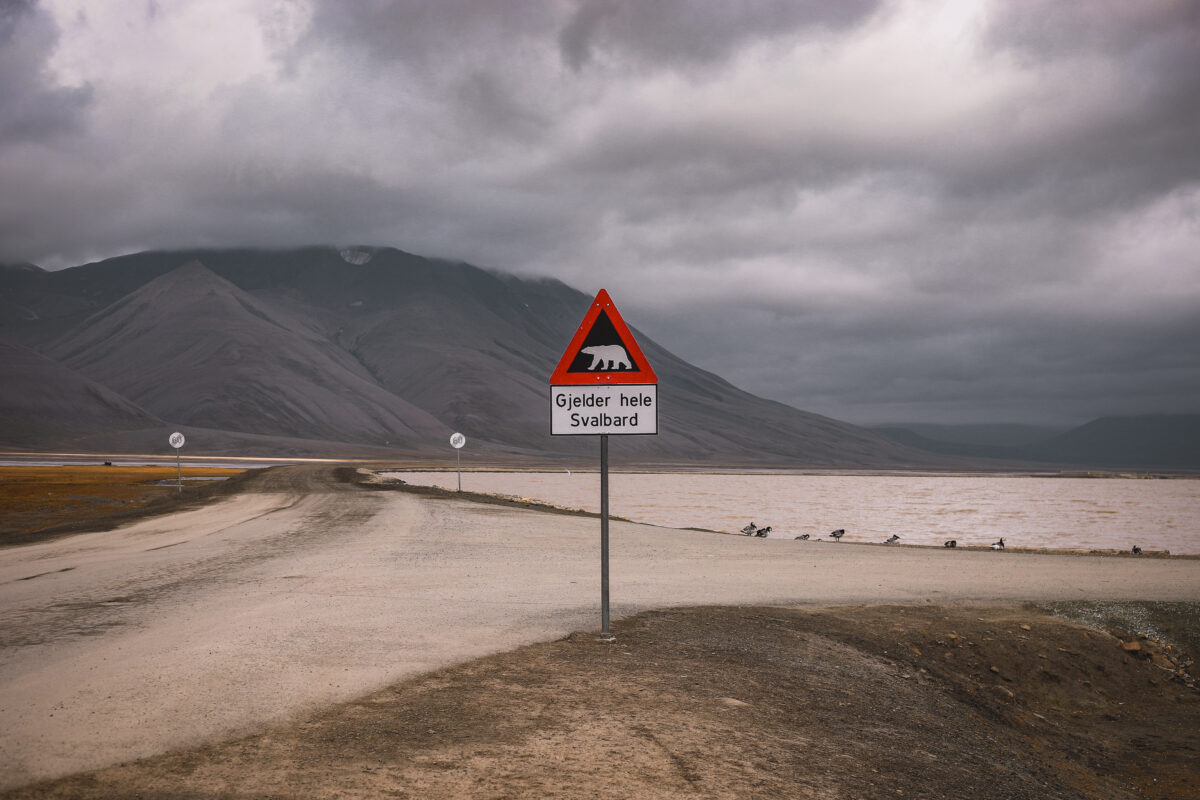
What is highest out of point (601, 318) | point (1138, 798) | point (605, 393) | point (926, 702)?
point (601, 318)

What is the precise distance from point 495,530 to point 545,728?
1848cm

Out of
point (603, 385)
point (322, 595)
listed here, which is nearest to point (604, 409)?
point (603, 385)

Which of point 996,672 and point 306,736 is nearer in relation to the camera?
point 306,736

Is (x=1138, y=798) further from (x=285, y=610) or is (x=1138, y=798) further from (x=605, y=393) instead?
(x=285, y=610)

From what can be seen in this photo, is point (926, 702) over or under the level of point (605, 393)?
under

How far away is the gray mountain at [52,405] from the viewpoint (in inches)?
6649

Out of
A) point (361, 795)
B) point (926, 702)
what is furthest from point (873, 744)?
point (361, 795)

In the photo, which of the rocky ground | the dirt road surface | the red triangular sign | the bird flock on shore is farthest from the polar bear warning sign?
the bird flock on shore

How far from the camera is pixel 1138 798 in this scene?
24.7 ft

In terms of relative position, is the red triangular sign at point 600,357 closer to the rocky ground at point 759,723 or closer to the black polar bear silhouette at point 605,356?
the black polar bear silhouette at point 605,356

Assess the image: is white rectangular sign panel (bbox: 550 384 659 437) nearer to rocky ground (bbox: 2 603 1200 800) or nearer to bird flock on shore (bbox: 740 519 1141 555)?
rocky ground (bbox: 2 603 1200 800)

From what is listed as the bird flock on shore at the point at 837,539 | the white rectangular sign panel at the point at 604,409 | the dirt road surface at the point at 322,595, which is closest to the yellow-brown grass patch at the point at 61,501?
the dirt road surface at the point at 322,595

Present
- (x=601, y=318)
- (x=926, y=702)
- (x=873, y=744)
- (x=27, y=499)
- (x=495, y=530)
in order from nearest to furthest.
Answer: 1. (x=873, y=744)
2. (x=926, y=702)
3. (x=601, y=318)
4. (x=495, y=530)
5. (x=27, y=499)

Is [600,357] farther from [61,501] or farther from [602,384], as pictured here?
[61,501]
